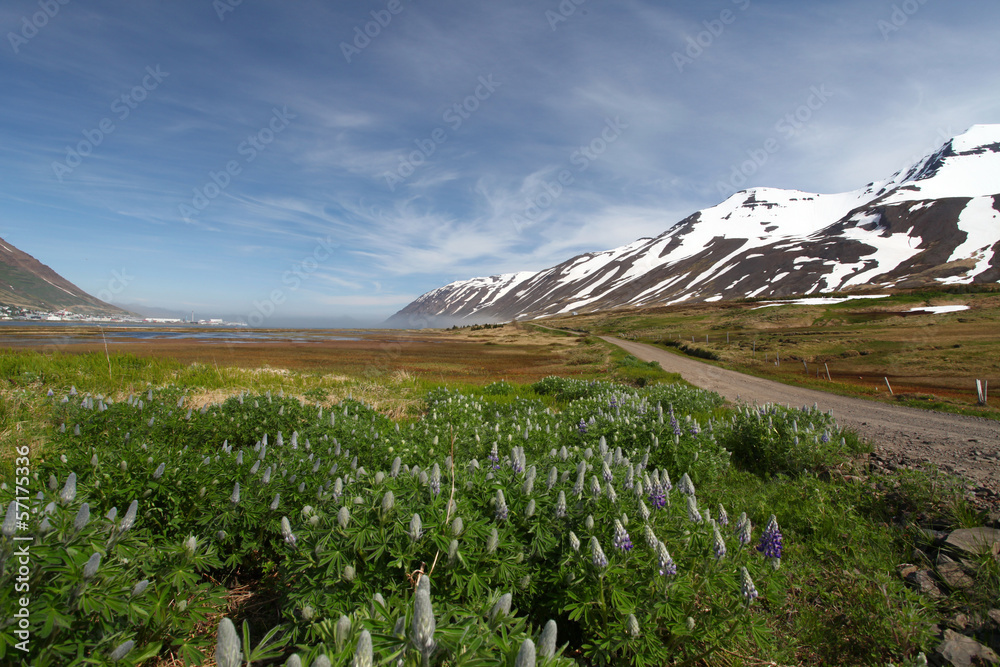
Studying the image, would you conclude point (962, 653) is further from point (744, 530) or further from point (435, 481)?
point (435, 481)

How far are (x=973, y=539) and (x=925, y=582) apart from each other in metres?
0.98

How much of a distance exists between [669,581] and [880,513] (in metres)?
5.16

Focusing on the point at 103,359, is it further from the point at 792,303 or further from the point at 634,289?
the point at 634,289

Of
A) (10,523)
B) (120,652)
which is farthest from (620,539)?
(10,523)

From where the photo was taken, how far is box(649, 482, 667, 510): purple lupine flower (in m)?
3.80

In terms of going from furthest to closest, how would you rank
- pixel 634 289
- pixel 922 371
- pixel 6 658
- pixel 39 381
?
1. pixel 634 289
2. pixel 922 371
3. pixel 39 381
4. pixel 6 658

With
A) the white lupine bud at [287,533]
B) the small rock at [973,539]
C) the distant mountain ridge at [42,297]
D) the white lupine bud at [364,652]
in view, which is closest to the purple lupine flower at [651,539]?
the white lupine bud at [364,652]

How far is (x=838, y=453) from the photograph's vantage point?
7223 millimetres

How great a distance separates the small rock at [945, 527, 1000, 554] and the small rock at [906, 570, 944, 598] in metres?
0.56

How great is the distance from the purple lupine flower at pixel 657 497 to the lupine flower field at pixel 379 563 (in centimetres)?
6

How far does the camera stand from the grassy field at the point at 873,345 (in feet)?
76.9

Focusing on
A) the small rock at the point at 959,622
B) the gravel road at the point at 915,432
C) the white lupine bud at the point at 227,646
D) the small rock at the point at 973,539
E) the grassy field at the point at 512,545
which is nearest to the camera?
the white lupine bud at the point at 227,646

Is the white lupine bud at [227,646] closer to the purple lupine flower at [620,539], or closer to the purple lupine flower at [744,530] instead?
the purple lupine flower at [620,539]

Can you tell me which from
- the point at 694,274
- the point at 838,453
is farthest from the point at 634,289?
the point at 838,453
